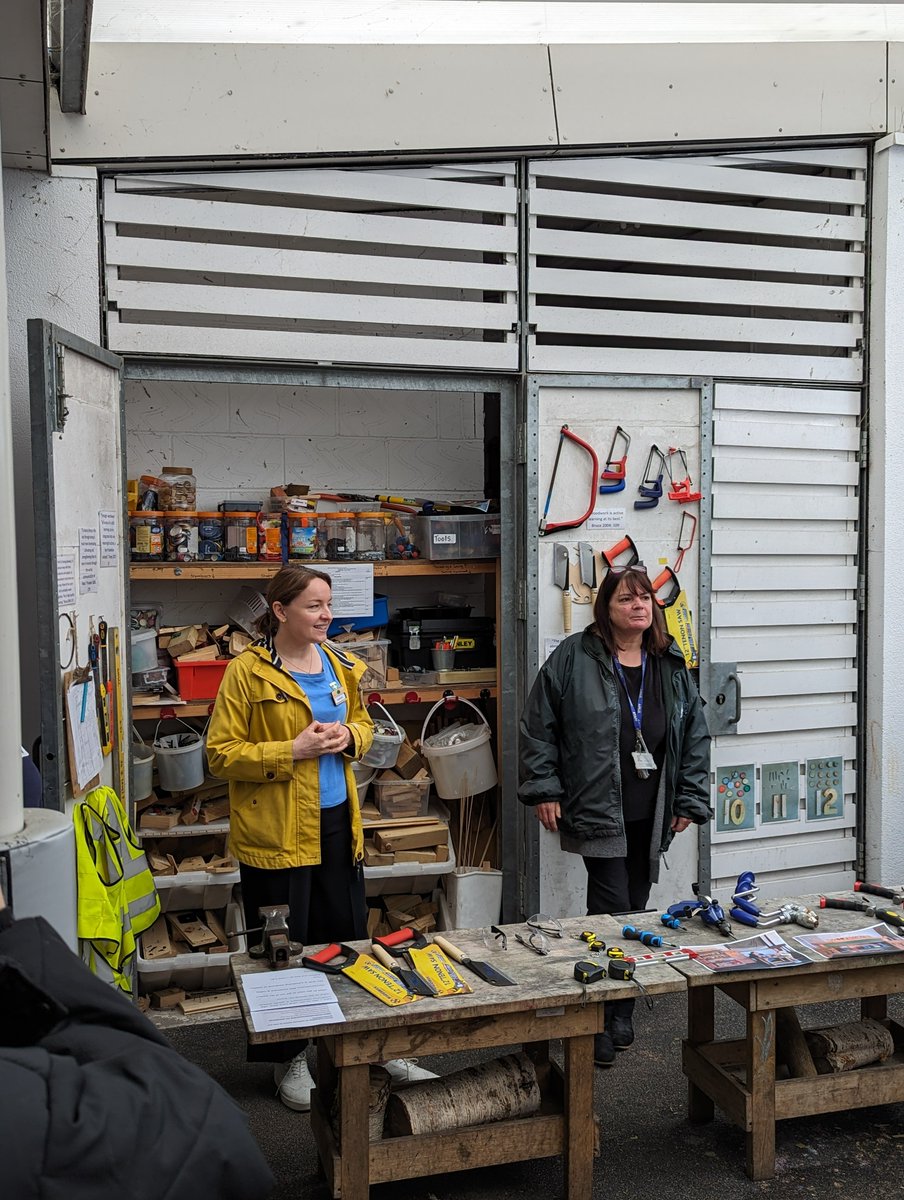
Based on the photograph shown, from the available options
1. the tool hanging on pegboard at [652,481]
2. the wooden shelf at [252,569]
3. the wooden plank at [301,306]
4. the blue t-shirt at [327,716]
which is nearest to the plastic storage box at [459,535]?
the wooden shelf at [252,569]

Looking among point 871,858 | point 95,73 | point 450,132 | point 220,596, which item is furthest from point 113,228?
point 871,858

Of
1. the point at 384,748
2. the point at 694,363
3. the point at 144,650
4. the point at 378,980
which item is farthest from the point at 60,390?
the point at 694,363

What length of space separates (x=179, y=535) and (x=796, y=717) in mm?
3061

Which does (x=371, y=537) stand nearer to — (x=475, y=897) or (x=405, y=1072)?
(x=475, y=897)

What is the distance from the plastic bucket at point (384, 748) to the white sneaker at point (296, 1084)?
150cm

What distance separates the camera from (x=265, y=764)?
362 cm

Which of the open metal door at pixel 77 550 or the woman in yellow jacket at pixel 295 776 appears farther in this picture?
the woman in yellow jacket at pixel 295 776

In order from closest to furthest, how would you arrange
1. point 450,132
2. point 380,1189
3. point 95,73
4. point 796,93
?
point 380,1189 < point 95,73 < point 450,132 < point 796,93

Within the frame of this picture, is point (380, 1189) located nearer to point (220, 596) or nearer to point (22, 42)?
point (220, 596)

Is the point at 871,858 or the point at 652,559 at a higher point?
A: the point at 652,559

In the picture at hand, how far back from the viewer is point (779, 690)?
526 cm

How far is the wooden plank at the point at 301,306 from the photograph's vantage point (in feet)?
14.0

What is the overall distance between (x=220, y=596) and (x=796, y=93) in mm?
3596

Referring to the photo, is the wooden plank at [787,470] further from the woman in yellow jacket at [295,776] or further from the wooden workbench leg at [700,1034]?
the wooden workbench leg at [700,1034]
